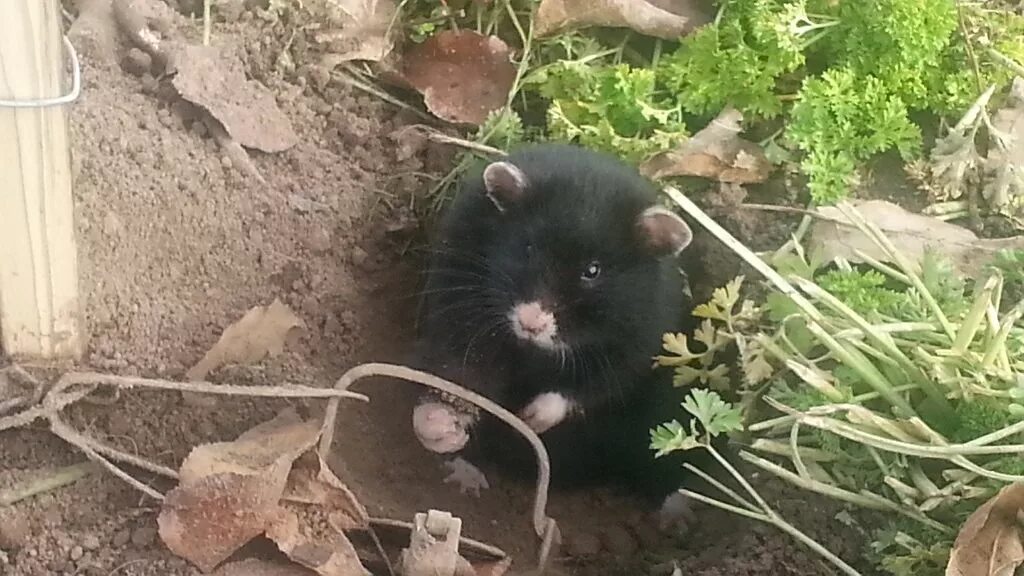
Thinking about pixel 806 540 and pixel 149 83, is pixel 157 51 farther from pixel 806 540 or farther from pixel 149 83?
pixel 806 540

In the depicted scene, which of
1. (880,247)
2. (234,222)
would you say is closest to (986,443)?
(880,247)

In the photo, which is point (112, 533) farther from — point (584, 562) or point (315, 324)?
point (584, 562)

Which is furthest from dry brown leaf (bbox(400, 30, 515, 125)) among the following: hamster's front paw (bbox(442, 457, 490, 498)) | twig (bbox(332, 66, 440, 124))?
hamster's front paw (bbox(442, 457, 490, 498))

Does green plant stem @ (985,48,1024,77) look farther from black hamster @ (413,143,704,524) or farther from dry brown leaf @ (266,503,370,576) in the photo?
dry brown leaf @ (266,503,370,576)

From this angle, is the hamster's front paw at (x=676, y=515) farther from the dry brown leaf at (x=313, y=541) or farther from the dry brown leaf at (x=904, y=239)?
the dry brown leaf at (x=313, y=541)

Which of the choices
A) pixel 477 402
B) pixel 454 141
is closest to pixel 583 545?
pixel 477 402

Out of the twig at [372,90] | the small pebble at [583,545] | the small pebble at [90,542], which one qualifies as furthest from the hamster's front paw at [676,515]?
the small pebble at [90,542]
